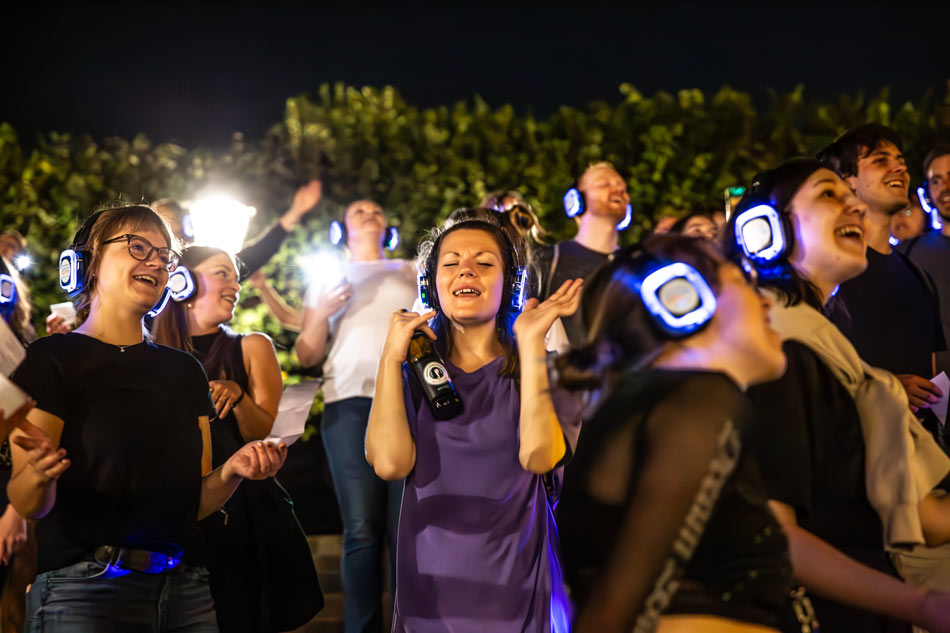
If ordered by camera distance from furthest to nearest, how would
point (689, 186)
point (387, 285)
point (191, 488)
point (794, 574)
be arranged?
point (689, 186), point (387, 285), point (191, 488), point (794, 574)

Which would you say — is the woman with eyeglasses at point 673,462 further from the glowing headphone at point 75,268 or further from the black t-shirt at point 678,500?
the glowing headphone at point 75,268

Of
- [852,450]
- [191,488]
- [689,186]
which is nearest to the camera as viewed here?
[852,450]

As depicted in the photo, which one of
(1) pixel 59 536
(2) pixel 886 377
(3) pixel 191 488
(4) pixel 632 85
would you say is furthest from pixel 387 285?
(4) pixel 632 85

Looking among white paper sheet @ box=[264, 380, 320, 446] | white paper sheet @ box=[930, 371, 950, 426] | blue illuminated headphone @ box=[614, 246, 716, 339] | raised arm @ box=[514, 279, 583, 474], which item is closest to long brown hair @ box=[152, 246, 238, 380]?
white paper sheet @ box=[264, 380, 320, 446]

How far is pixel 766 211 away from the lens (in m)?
2.28

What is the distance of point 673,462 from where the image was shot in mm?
1492

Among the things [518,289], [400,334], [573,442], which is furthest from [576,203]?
[573,442]

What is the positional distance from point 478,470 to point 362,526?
176cm

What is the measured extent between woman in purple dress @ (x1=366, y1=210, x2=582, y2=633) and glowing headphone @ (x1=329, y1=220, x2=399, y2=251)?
78.0 inches

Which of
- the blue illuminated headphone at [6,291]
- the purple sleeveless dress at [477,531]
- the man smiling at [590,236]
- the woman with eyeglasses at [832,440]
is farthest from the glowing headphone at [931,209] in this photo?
the blue illuminated headphone at [6,291]

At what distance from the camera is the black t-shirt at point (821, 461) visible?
1.87 meters

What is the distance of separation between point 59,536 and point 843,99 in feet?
22.2

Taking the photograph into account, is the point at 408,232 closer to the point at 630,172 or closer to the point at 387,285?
the point at 630,172

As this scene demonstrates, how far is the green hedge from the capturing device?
698 centimetres
